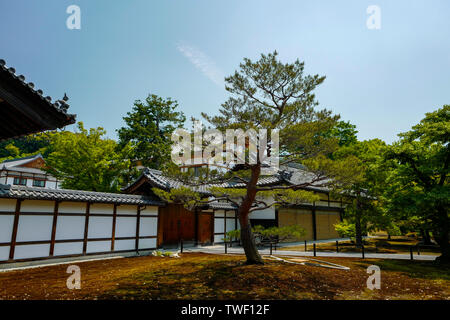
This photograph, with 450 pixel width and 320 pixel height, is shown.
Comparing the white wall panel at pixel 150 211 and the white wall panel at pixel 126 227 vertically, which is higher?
the white wall panel at pixel 150 211

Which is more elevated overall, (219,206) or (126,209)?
(219,206)

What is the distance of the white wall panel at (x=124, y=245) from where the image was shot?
11969 millimetres

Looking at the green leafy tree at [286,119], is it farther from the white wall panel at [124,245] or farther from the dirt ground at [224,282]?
the white wall panel at [124,245]

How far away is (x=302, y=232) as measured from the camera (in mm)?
9422

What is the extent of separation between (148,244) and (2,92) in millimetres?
10236

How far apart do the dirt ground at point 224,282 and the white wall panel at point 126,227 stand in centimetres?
314

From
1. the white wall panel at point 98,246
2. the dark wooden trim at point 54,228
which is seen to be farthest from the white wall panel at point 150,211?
the dark wooden trim at point 54,228

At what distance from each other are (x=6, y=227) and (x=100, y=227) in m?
3.35

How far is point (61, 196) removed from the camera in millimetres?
9930

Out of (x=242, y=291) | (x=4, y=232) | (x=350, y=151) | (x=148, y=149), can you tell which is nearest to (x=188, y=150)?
(x=242, y=291)

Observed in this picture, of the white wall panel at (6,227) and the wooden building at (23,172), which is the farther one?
the wooden building at (23,172)

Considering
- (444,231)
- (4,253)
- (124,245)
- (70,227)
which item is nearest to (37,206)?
(70,227)

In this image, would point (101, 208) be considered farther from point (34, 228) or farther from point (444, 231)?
point (444, 231)

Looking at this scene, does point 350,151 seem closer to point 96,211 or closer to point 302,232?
point 302,232
